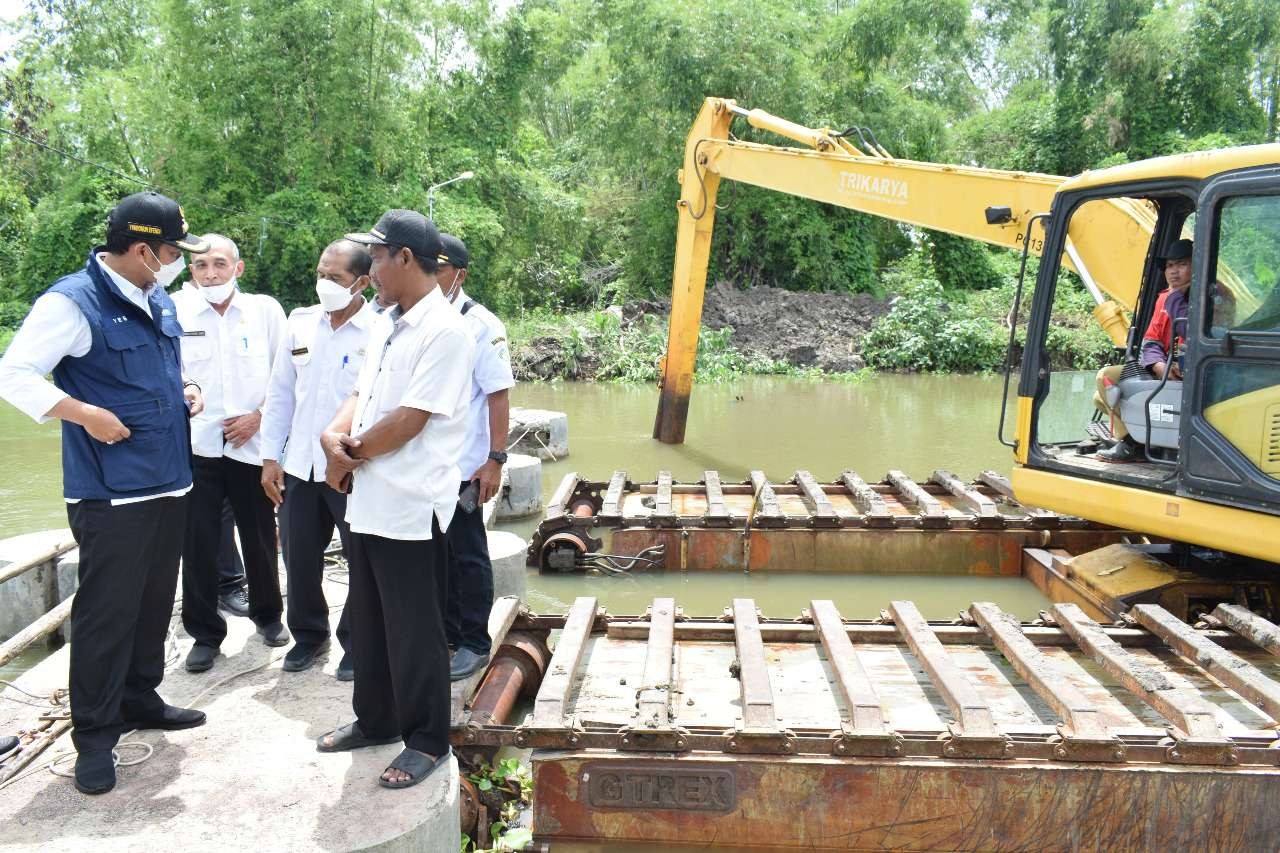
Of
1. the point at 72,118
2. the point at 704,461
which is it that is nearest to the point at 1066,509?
the point at 704,461

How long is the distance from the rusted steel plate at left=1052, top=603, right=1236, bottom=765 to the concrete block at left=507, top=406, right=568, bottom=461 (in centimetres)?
781

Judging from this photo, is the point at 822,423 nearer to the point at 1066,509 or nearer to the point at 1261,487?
the point at 1066,509

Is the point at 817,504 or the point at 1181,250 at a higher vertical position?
the point at 1181,250

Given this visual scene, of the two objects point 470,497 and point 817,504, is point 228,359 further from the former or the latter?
point 817,504

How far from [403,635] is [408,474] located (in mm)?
534

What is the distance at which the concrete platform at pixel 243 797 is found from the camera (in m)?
3.16

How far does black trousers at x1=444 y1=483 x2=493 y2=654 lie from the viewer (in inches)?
176

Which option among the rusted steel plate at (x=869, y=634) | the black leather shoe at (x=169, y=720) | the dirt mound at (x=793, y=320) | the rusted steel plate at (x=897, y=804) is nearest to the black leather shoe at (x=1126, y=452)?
the rusted steel plate at (x=869, y=634)

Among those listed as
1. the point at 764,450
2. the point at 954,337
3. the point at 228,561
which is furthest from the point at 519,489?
the point at 954,337

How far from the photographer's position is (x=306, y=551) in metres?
4.51

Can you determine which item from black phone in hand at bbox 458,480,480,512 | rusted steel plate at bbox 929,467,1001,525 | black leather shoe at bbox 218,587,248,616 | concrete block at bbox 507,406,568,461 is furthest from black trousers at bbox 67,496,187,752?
concrete block at bbox 507,406,568,461

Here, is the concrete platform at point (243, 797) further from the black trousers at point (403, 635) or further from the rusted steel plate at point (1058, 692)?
the rusted steel plate at point (1058, 692)

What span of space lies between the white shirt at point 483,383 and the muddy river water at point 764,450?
109 inches

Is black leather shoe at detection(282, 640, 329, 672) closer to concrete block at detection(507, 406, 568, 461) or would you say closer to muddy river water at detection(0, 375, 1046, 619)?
muddy river water at detection(0, 375, 1046, 619)
